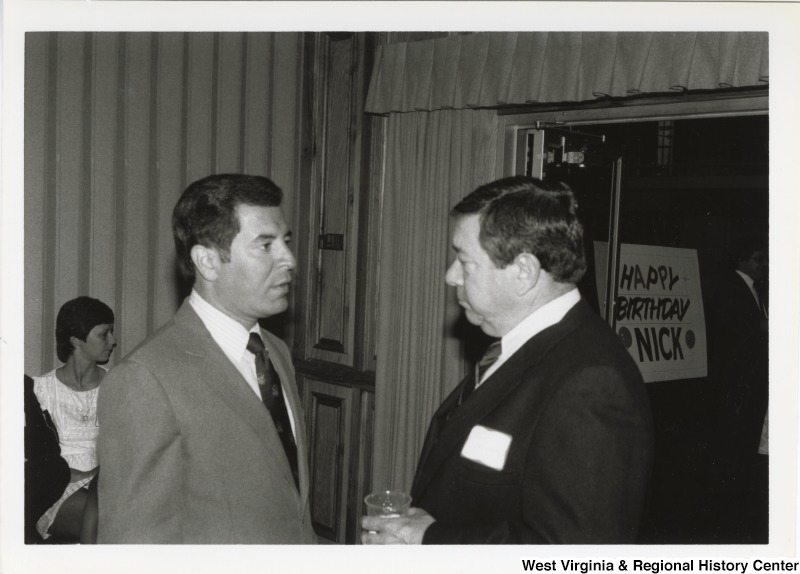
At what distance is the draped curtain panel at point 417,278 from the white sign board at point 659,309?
81 centimetres

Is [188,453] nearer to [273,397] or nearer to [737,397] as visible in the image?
[273,397]

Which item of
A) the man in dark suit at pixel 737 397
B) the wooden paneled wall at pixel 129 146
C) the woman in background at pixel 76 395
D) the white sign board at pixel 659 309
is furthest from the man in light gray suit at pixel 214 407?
the white sign board at pixel 659 309

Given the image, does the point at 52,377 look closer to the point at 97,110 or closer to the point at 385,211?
the point at 97,110

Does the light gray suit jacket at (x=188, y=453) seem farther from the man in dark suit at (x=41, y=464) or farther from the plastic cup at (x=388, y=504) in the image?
the man in dark suit at (x=41, y=464)

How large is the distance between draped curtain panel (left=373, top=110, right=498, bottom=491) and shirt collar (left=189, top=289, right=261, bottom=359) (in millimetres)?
2096

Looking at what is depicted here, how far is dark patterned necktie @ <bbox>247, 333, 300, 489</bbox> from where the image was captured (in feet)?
6.29

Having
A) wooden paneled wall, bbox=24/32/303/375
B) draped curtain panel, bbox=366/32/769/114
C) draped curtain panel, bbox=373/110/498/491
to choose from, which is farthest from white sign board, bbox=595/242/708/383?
wooden paneled wall, bbox=24/32/303/375

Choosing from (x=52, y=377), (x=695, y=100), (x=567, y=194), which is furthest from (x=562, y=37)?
(x=52, y=377)

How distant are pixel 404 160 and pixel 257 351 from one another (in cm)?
234

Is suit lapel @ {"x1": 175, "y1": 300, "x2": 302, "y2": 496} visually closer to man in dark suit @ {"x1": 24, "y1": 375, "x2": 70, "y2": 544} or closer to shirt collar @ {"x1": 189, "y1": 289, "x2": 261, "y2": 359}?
shirt collar @ {"x1": 189, "y1": 289, "x2": 261, "y2": 359}

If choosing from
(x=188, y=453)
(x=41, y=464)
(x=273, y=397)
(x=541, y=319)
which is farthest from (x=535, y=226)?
(x=41, y=464)

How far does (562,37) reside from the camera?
3244 mm

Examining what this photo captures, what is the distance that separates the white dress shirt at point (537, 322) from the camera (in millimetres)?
1688

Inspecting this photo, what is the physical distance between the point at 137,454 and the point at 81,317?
6.72 feet
